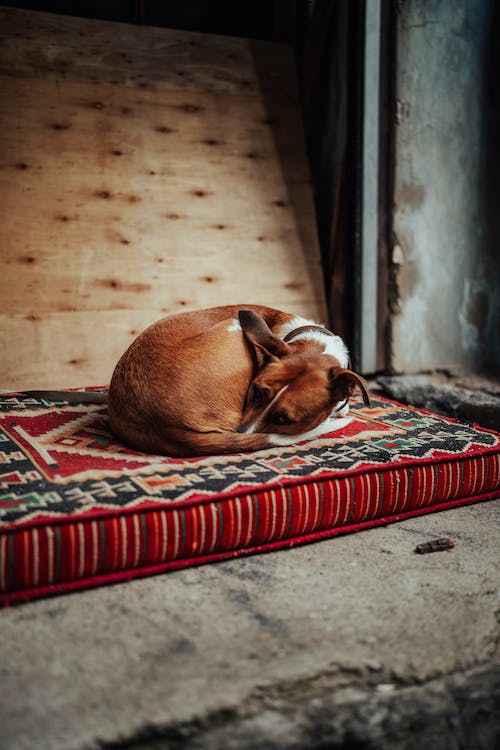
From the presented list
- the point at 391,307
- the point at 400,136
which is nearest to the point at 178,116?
the point at 400,136

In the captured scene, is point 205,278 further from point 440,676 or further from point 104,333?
point 440,676

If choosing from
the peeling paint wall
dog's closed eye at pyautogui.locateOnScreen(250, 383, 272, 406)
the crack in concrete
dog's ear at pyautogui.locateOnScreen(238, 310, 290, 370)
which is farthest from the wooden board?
the crack in concrete

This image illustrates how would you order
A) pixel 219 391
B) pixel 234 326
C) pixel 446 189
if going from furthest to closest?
pixel 446 189, pixel 234 326, pixel 219 391

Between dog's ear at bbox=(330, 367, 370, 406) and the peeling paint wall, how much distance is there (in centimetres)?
180

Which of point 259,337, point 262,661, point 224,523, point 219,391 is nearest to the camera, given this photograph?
point 262,661

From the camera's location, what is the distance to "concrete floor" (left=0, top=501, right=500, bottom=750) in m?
1.53

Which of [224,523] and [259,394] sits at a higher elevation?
[259,394]

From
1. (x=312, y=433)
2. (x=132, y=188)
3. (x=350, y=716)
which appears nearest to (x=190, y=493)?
A: (x=312, y=433)

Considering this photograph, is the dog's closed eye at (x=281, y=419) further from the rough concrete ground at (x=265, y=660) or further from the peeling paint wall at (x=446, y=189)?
the peeling paint wall at (x=446, y=189)

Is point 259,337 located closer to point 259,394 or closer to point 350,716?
point 259,394

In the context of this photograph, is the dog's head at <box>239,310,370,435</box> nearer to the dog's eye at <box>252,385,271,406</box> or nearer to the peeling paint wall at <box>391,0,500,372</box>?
the dog's eye at <box>252,385,271,406</box>

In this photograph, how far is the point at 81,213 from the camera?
173 inches

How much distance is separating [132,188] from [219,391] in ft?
7.63

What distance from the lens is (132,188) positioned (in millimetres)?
4555
